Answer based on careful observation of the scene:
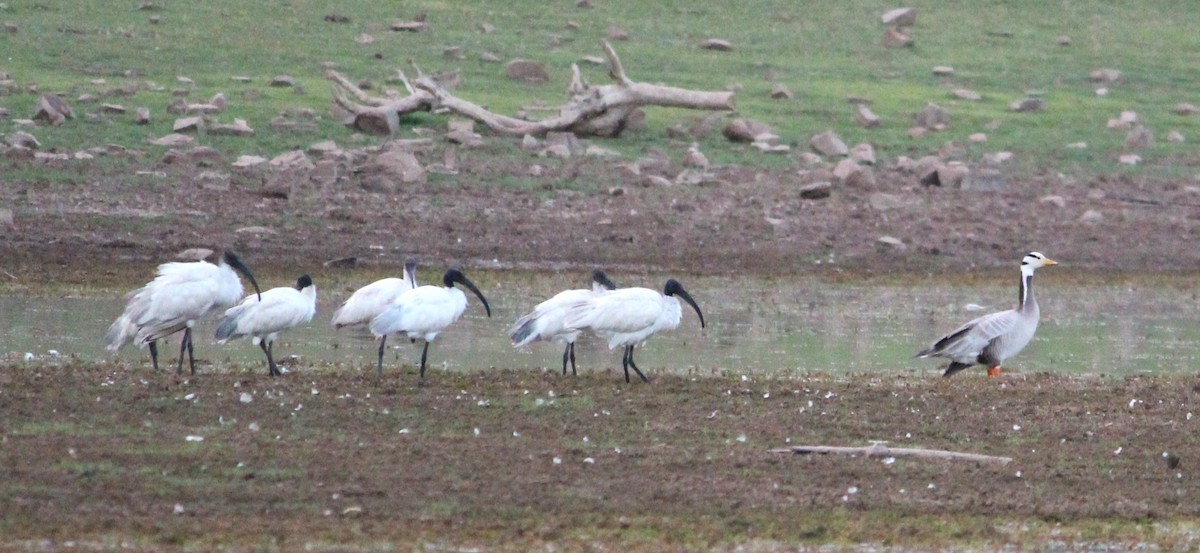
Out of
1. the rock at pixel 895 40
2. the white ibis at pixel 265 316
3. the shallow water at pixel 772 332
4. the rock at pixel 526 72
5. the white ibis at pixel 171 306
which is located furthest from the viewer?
the rock at pixel 895 40

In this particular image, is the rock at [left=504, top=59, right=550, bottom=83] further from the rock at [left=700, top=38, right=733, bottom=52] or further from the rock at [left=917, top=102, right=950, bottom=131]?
the rock at [left=917, top=102, right=950, bottom=131]

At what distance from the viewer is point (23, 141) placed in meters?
20.6

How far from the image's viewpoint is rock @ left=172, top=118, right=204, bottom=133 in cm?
2200

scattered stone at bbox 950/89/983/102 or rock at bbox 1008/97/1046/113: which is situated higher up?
scattered stone at bbox 950/89/983/102

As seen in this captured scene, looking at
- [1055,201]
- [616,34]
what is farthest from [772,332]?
[616,34]

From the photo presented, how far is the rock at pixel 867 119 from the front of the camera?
26.1 meters

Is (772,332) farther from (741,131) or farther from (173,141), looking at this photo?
(741,131)

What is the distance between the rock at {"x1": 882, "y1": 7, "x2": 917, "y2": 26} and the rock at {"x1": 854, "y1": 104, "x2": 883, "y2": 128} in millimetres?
6939

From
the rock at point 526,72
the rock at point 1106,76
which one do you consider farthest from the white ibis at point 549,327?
the rock at point 1106,76

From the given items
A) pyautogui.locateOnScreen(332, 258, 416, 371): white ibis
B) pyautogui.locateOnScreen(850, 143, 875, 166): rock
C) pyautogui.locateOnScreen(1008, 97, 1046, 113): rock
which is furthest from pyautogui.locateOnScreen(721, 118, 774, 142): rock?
pyautogui.locateOnScreen(332, 258, 416, 371): white ibis

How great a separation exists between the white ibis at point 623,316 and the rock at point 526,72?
49.8 feet

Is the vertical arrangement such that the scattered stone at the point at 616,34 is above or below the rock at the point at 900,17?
below

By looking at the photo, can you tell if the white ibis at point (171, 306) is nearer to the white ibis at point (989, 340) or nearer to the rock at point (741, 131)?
the white ibis at point (989, 340)

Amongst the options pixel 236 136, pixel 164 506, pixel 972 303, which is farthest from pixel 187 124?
pixel 164 506
